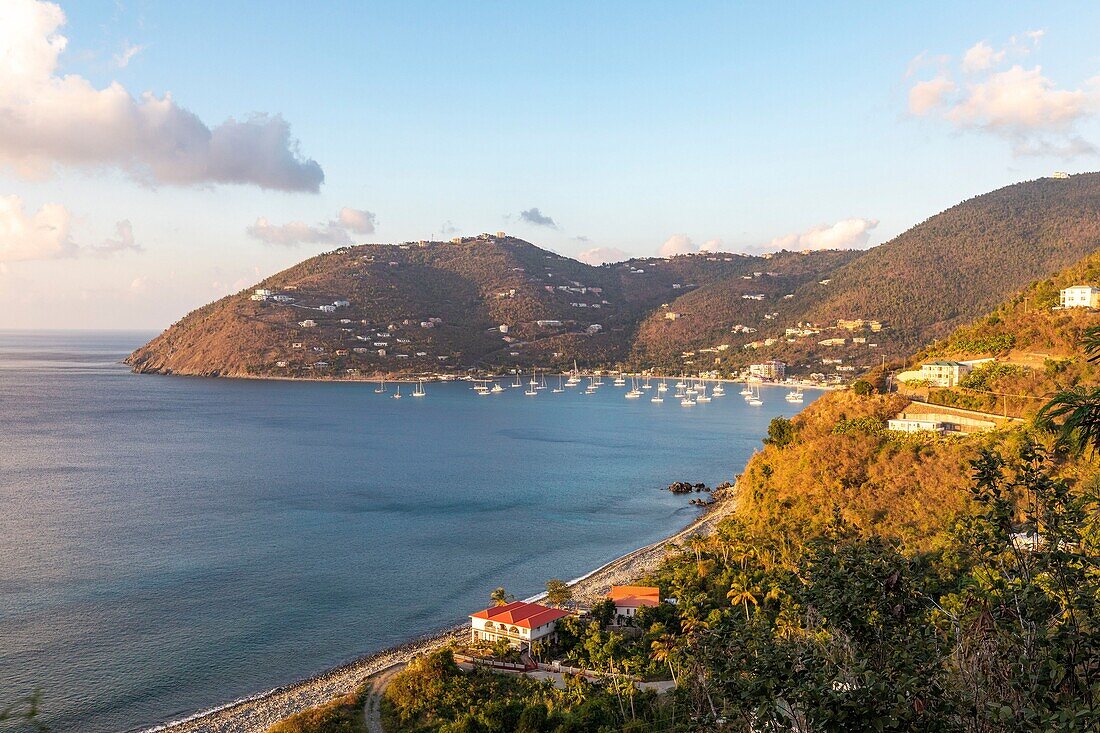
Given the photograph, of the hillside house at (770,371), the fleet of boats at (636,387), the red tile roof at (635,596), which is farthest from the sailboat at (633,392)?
the red tile roof at (635,596)

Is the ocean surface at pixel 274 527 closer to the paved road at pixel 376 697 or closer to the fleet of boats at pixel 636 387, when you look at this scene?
the paved road at pixel 376 697

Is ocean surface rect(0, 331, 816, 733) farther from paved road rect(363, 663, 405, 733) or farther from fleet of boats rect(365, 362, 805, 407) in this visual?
fleet of boats rect(365, 362, 805, 407)

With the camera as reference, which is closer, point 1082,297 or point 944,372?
point 944,372

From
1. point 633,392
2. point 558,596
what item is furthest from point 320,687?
point 633,392

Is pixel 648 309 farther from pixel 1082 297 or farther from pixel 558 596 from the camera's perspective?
pixel 558 596

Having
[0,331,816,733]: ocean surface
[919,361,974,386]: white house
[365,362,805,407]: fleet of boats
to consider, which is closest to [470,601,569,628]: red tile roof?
[0,331,816,733]: ocean surface

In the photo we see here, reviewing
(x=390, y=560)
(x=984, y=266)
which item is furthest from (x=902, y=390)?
(x=984, y=266)

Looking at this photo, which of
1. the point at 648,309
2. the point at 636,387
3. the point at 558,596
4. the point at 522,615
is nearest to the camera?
the point at 522,615
